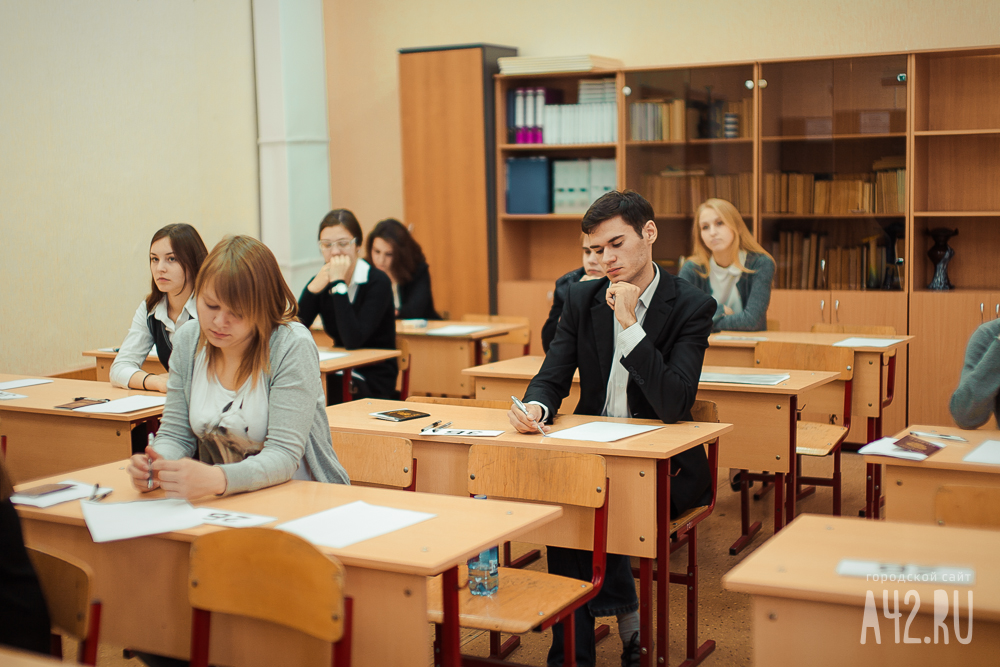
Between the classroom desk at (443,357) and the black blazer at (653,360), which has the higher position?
the black blazer at (653,360)

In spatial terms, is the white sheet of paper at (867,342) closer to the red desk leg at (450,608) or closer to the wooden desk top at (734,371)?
the wooden desk top at (734,371)

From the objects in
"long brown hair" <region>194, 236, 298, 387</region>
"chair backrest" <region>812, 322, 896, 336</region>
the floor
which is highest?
"long brown hair" <region>194, 236, 298, 387</region>

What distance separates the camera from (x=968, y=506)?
1.99 m

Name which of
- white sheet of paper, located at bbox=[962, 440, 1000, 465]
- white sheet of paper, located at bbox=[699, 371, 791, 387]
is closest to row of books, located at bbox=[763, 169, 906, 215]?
white sheet of paper, located at bbox=[699, 371, 791, 387]

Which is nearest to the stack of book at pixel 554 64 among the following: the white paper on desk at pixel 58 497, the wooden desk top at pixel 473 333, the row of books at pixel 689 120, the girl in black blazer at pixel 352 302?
the row of books at pixel 689 120

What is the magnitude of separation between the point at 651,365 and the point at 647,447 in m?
0.28

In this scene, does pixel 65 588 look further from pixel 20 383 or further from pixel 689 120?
pixel 689 120

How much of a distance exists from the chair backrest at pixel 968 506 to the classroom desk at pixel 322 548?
0.82 m

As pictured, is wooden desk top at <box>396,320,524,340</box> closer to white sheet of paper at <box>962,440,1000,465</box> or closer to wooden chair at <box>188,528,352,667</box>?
white sheet of paper at <box>962,440,1000,465</box>

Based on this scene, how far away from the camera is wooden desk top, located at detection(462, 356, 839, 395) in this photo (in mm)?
3443

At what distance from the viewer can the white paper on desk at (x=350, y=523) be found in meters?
1.86

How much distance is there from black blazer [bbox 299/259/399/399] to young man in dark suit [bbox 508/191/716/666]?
5.89 ft

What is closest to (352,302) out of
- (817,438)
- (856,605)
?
(817,438)

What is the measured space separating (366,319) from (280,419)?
246 cm
